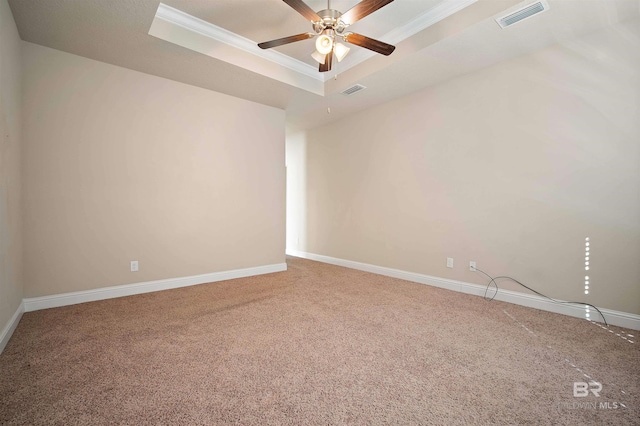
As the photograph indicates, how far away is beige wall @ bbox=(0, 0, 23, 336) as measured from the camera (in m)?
2.10

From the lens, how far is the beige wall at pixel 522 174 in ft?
8.16

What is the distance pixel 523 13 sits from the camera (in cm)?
241

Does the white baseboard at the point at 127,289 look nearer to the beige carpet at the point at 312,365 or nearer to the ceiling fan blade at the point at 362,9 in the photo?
the beige carpet at the point at 312,365

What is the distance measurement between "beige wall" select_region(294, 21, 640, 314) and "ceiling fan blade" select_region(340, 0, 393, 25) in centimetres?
197

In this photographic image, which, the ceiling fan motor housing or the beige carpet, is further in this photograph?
the ceiling fan motor housing

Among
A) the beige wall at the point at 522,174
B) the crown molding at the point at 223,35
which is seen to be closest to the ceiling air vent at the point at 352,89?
the crown molding at the point at 223,35

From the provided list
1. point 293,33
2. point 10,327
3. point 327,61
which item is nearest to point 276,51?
point 293,33

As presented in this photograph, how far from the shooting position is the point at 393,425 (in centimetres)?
129

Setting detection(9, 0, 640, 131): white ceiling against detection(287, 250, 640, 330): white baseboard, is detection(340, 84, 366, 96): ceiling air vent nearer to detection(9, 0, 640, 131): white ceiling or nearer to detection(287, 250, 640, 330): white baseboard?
detection(9, 0, 640, 131): white ceiling

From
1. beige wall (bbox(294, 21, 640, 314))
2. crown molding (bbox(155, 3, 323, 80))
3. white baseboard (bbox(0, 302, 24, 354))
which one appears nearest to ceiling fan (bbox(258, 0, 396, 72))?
crown molding (bbox(155, 3, 323, 80))

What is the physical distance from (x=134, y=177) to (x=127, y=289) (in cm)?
131

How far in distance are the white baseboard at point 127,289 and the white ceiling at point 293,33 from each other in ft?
8.29

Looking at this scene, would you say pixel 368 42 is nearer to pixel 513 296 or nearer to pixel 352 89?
pixel 352 89

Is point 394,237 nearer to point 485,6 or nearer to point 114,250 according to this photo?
point 485,6
